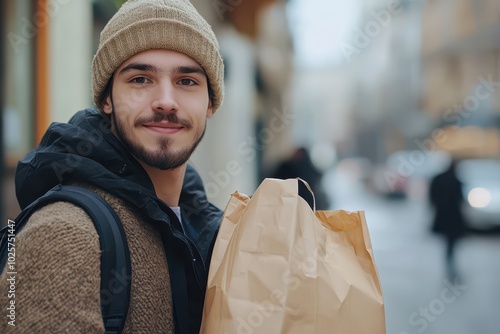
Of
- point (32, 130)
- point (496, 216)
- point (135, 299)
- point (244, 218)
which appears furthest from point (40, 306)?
point (496, 216)

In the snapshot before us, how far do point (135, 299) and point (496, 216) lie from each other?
1286cm

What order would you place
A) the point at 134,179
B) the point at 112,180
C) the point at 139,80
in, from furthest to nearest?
the point at 139,80 < the point at 134,179 < the point at 112,180

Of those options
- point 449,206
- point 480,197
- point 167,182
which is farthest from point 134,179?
point 480,197

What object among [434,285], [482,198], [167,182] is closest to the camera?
[167,182]

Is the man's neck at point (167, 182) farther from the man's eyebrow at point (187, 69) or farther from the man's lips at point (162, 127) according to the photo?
the man's eyebrow at point (187, 69)

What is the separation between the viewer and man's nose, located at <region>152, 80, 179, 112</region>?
5.23 ft

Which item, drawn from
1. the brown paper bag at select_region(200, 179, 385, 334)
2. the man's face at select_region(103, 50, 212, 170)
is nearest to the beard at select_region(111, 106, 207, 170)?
the man's face at select_region(103, 50, 212, 170)

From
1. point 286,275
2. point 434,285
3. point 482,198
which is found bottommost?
point 434,285

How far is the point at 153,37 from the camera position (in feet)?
5.40

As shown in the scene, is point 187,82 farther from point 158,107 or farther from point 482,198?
point 482,198

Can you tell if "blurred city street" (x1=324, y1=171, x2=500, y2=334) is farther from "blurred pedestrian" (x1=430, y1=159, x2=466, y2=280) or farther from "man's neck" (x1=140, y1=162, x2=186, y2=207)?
"man's neck" (x1=140, y1=162, x2=186, y2=207)

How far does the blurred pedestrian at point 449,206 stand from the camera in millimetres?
8445

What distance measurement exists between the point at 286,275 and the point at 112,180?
0.49 meters

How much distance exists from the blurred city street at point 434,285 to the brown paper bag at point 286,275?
4.30 metres
